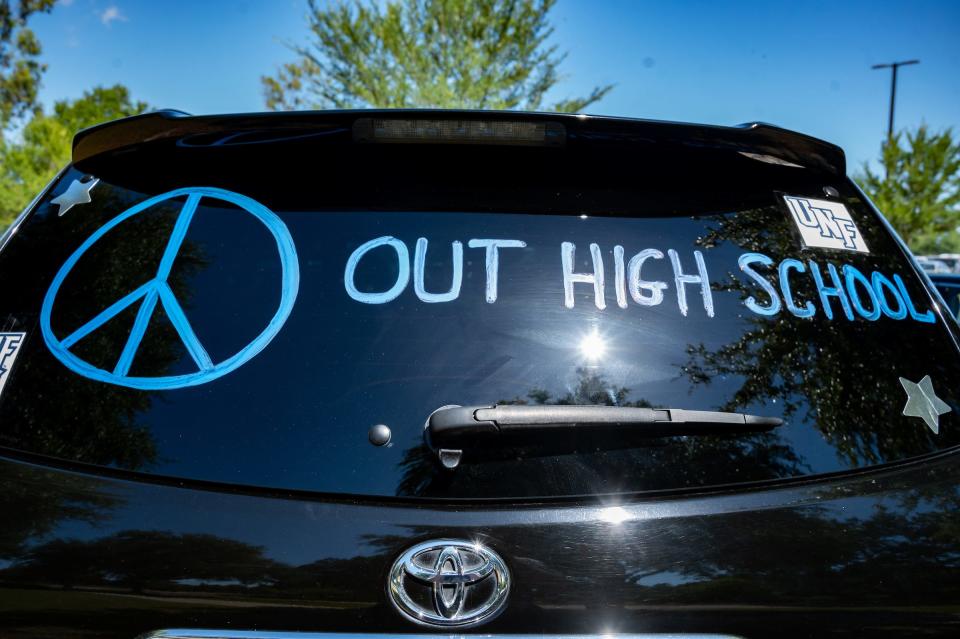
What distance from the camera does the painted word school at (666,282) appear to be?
4.75 ft

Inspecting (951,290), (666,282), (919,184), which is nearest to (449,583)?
(666,282)

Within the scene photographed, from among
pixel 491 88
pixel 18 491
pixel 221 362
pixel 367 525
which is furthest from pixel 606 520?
pixel 491 88

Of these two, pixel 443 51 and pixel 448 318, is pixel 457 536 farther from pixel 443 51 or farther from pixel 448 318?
pixel 443 51

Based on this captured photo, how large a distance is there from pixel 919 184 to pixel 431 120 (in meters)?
31.6

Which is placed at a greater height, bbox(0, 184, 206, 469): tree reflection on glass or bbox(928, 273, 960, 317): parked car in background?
bbox(928, 273, 960, 317): parked car in background

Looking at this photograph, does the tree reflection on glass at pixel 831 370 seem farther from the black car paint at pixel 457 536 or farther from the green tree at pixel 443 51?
the green tree at pixel 443 51

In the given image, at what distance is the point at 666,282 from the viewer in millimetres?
1483

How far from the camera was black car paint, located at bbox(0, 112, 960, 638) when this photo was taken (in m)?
1.24

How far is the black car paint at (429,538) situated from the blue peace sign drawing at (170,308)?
0.56 feet

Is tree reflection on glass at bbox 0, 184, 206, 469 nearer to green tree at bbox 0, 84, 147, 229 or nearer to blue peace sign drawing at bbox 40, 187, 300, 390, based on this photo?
blue peace sign drawing at bbox 40, 187, 300, 390

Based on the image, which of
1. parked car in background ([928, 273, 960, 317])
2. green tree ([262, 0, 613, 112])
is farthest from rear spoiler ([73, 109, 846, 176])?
green tree ([262, 0, 613, 112])

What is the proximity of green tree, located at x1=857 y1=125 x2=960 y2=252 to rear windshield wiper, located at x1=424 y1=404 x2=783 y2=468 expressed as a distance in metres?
30.3

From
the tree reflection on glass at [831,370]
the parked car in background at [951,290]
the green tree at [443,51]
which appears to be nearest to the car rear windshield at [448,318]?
the tree reflection on glass at [831,370]

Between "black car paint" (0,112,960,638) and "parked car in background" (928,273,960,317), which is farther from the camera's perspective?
"parked car in background" (928,273,960,317)
